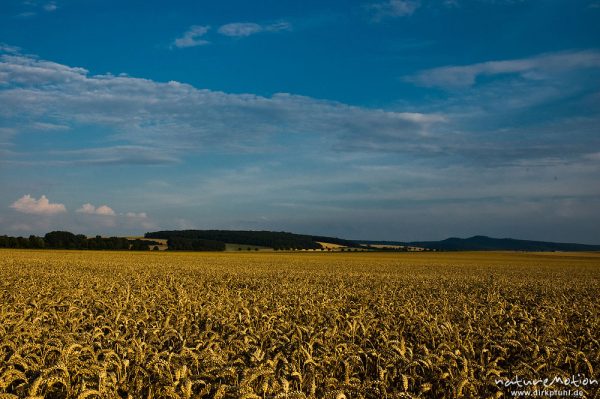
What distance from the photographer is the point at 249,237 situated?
155 meters

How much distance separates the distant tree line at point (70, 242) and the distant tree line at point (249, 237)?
2100 cm

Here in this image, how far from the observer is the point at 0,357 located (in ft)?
21.4

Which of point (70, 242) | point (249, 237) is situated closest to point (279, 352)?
point (70, 242)

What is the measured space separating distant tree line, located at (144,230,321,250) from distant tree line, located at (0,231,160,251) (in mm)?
20998

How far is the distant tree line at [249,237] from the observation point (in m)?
146

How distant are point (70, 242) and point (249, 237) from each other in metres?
57.4

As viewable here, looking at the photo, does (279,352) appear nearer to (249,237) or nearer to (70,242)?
(70,242)

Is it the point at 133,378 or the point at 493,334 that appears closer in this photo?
the point at 133,378

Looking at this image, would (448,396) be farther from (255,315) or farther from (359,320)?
(255,315)

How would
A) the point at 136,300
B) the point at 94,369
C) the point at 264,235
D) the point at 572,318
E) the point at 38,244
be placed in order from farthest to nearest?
the point at 264,235 < the point at 38,244 < the point at 572,318 < the point at 136,300 < the point at 94,369

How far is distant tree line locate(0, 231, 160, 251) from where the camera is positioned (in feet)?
358

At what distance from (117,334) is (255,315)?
4.03 m

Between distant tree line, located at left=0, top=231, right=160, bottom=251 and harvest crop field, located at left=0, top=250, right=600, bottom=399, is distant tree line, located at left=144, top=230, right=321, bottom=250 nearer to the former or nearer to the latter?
distant tree line, located at left=0, top=231, right=160, bottom=251

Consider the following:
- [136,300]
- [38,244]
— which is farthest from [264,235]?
[136,300]
